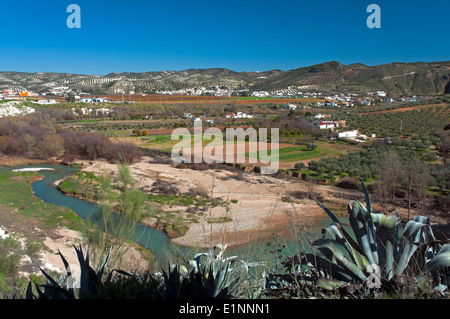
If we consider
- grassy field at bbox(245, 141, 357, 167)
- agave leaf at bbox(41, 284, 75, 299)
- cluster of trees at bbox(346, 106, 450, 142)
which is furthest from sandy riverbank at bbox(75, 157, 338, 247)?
cluster of trees at bbox(346, 106, 450, 142)

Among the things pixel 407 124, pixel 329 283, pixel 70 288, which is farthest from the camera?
pixel 407 124

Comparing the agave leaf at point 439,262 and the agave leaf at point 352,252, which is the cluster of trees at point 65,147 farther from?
the agave leaf at point 439,262

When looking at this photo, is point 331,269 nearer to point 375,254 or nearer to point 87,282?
Answer: point 375,254

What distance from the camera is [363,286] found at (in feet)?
8.80

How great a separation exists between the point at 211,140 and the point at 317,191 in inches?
775

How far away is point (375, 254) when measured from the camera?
292 cm

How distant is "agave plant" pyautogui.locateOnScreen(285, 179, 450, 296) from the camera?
8.82 feet

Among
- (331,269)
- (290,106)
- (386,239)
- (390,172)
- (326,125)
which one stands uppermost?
(290,106)

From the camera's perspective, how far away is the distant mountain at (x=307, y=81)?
7244cm

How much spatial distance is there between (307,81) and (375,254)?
93932mm

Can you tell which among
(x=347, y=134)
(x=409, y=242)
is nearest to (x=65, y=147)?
(x=347, y=134)

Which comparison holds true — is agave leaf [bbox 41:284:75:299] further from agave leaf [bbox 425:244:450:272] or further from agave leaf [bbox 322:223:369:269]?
agave leaf [bbox 425:244:450:272]

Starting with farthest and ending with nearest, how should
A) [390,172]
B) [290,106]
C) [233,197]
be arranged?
[290,106], [390,172], [233,197]
